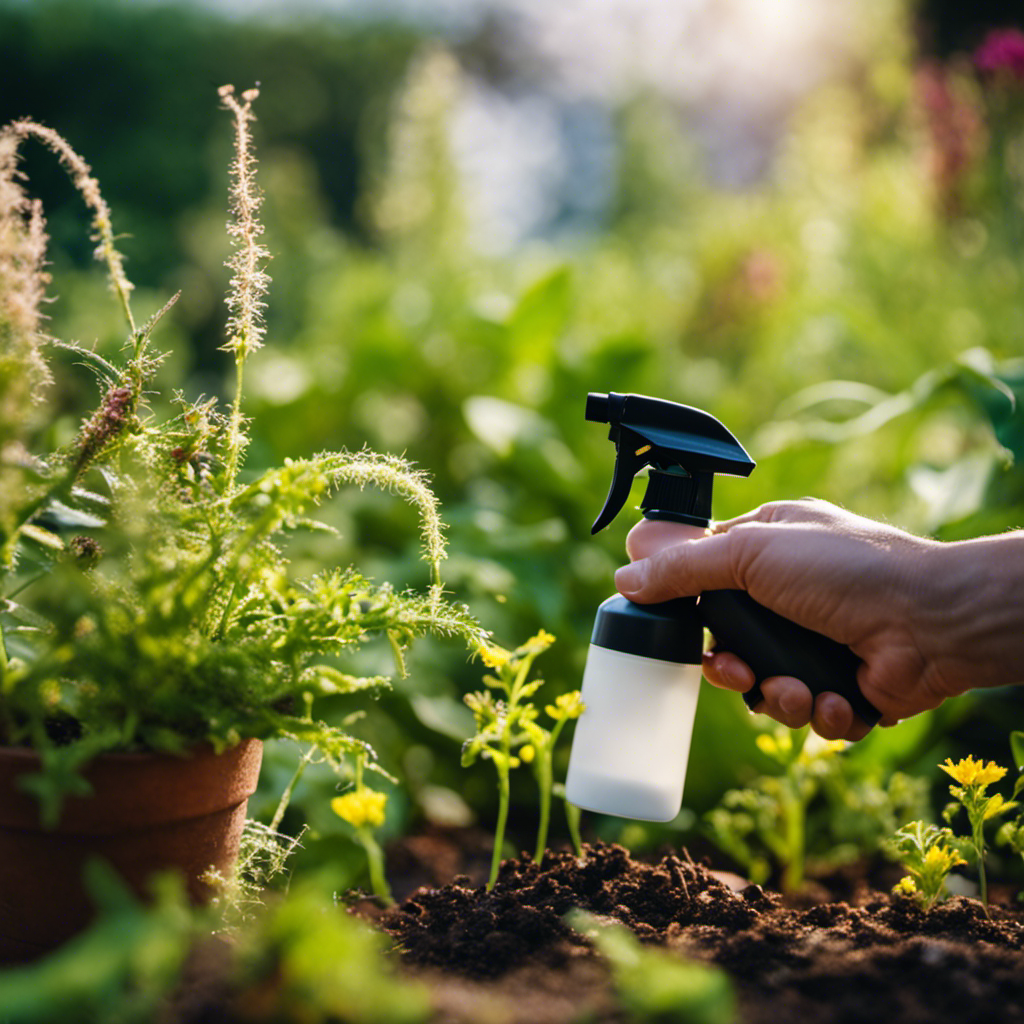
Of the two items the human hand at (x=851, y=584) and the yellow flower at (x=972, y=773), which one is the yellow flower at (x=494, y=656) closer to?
the human hand at (x=851, y=584)

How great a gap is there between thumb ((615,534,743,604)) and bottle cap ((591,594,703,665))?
11 mm

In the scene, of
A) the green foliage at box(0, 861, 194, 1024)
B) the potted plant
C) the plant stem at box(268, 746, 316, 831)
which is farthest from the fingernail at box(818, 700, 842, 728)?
the green foliage at box(0, 861, 194, 1024)

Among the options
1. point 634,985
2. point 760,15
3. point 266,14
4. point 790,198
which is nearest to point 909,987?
point 634,985

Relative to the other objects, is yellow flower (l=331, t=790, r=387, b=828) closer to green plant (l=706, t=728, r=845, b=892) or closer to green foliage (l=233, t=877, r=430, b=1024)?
green foliage (l=233, t=877, r=430, b=1024)

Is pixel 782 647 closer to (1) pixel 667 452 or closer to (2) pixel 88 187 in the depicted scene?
(1) pixel 667 452

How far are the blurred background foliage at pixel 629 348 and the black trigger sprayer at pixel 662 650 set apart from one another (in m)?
0.36

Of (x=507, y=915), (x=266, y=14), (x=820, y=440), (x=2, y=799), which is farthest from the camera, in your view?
(x=266, y=14)

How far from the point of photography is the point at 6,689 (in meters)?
0.50

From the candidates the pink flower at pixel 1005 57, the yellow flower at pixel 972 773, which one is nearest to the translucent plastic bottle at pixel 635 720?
the yellow flower at pixel 972 773

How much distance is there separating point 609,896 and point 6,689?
474 mm

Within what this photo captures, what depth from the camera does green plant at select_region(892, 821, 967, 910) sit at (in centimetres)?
67

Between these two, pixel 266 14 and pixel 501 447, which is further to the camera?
pixel 266 14

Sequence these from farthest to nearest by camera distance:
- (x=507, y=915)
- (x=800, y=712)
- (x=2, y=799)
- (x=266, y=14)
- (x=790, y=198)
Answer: (x=266, y=14) < (x=790, y=198) < (x=800, y=712) < (x=507, y=915) < (x=2, y=799)

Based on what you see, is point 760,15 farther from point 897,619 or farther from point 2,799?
point 2,799
